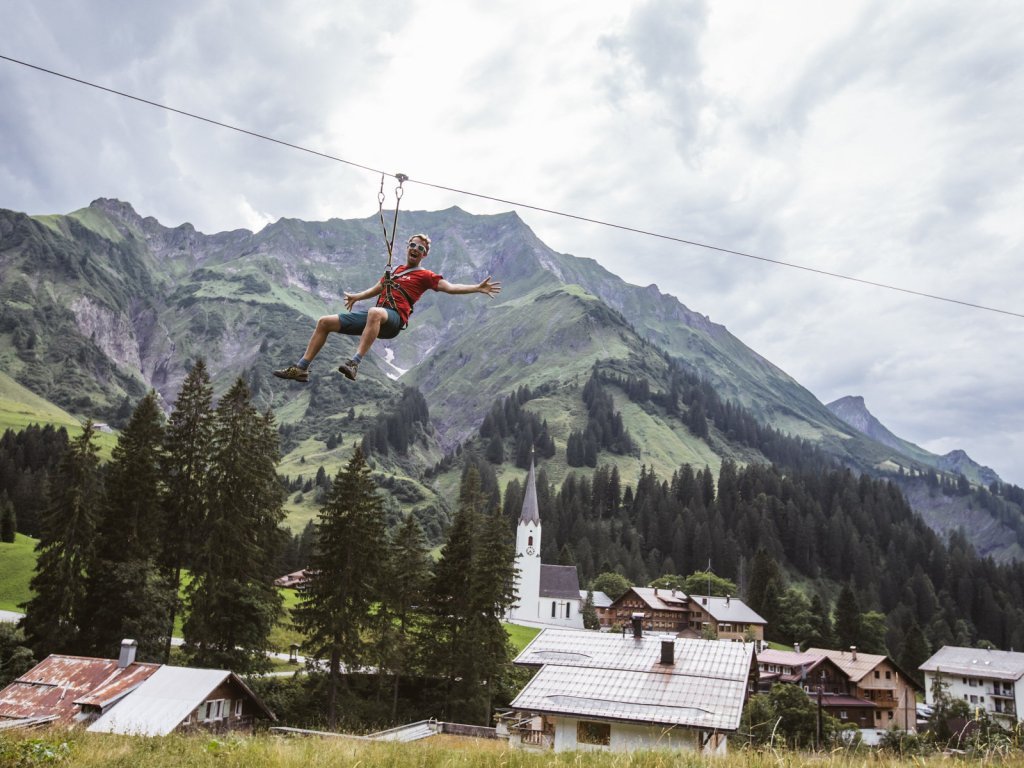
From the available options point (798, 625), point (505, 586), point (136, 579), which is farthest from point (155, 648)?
point (798, 625)

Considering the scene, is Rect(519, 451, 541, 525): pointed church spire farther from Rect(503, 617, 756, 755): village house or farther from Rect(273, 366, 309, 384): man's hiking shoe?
Rect(273, 366, 309, 384): man's hiking shoe

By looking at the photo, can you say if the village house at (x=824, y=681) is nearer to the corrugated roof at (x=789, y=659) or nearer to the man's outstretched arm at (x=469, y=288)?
the corrugated roof at (x=789, y=659)

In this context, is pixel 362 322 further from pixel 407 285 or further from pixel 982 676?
pixel 982 676

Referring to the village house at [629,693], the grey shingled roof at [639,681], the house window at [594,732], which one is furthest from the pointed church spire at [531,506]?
the house window at [594,732]

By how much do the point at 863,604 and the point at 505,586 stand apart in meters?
107

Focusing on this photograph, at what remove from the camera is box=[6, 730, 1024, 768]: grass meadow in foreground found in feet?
30.0

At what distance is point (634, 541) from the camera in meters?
149

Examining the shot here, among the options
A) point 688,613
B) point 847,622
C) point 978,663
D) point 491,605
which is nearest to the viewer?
point 491,605

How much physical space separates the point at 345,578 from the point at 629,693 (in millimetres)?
19694

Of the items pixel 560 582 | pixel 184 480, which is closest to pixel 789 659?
pixel 560 582

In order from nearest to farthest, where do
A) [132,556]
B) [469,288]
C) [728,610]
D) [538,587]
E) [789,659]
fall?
[469,288], [132,556], [789,659], [728,610], [538,587]

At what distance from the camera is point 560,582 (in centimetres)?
11781

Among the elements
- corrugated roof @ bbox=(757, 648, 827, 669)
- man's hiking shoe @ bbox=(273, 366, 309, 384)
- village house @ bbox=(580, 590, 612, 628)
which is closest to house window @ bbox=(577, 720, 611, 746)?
man's hiking shoe @ bbox=(273, 366, 309, 384)

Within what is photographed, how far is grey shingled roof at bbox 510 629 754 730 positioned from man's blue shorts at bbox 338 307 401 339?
732 inches
